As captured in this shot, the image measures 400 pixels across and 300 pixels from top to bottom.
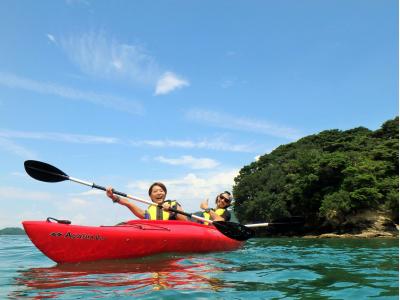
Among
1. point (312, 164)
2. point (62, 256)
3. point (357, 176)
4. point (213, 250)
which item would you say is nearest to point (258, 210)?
point (312, 164)

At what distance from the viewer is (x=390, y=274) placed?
5133 mm

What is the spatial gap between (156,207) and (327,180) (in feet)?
94.8

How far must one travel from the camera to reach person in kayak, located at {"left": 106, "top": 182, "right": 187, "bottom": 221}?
755cm

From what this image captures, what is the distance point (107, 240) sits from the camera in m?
5.94

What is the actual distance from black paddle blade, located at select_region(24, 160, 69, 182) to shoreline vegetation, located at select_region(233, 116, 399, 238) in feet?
85.1

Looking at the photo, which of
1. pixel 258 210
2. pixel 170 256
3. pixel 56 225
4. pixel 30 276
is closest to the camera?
pixel 30 276

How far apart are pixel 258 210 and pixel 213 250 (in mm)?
31608

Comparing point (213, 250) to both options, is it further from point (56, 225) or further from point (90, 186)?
point (56, 225)

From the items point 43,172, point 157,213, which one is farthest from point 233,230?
point 43,172

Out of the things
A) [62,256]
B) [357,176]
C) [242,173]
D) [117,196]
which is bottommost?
[62,256]

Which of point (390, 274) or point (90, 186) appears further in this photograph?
point (90, 186)

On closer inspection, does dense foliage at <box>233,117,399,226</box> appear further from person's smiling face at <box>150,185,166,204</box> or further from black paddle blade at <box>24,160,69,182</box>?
black paddle blade at <box>24,160,69,182</box>

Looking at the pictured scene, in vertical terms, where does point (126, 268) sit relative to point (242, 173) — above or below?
below

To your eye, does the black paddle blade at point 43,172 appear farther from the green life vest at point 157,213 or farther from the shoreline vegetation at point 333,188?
the shoreline vegetation at point 333,188
